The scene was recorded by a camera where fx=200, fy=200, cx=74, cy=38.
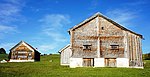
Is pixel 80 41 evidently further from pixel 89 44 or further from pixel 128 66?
pixel 128 66

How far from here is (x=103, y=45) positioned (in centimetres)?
3428

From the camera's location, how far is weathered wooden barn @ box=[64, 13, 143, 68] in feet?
111

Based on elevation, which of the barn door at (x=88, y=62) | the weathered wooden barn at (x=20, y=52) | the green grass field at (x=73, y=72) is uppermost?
the weathered wooden barn at (x=20, y=52)

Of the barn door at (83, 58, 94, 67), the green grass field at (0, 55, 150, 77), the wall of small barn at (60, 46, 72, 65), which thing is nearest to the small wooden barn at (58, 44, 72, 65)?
the wall of small barn at (60, 46, 72, 65)

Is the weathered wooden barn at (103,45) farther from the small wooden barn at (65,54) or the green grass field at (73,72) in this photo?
the small wooden barn at (65,54)

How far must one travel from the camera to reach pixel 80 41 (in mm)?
34719

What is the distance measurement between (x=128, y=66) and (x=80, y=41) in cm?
907

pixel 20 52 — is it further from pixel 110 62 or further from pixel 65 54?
pixel 110 62

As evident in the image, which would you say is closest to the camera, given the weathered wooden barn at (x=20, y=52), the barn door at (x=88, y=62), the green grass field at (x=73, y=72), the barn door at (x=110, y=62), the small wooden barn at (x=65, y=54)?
the green grass field at (x=73, y=72)

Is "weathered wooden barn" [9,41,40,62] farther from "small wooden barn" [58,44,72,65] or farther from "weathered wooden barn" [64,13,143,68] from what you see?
"weathered wooden barn" [64,13,143,68]

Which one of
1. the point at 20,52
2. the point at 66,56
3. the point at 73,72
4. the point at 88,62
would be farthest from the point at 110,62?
the point at 20,52

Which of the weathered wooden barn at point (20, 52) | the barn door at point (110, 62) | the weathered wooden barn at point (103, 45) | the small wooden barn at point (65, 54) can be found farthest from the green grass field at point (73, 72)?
the weathered wooden barn at point (20, 52)

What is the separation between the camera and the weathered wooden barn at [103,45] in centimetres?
3372

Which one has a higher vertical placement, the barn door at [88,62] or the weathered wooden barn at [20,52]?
the weathered wooden barn at [20,52]
